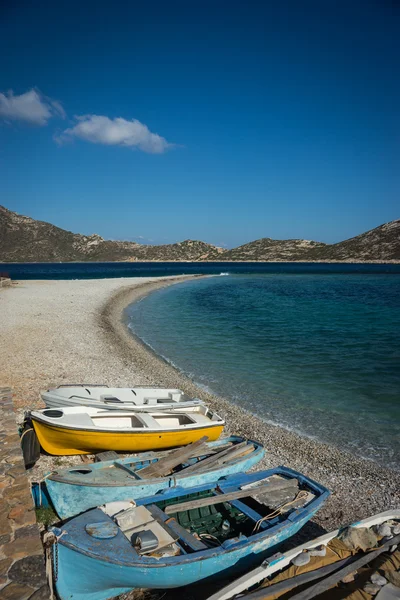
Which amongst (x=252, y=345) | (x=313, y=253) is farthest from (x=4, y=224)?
(x=252, y=345)

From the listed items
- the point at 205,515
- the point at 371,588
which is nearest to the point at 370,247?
the point at 205,515

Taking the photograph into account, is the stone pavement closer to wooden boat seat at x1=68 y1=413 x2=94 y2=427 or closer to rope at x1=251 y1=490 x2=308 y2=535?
wooden boat seat at x1=68 y1=413 x2=94 y2=427

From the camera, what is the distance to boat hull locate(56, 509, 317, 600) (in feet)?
15.9

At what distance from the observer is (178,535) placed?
5.54 metres

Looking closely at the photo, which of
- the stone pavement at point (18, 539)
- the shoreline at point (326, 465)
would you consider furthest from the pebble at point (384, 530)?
the stone pavement at point (18, 539)

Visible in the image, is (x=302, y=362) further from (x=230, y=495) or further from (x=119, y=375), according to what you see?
(x=230, y=495)

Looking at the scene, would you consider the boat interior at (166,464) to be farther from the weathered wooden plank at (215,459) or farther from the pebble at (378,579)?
the pebble at (378,579)

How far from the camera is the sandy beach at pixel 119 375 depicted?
8.62 meters

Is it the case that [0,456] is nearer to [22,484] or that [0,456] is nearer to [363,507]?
[22,484]

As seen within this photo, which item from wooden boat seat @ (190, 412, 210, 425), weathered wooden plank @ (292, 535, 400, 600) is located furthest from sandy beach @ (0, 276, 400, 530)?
weathered wooden plank @ (292, 535, 400, 600)

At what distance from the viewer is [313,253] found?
198 m

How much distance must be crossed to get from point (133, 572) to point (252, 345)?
716 inches

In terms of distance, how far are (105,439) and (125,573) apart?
4.38 metres

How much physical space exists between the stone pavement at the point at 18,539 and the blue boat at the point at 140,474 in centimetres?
61
